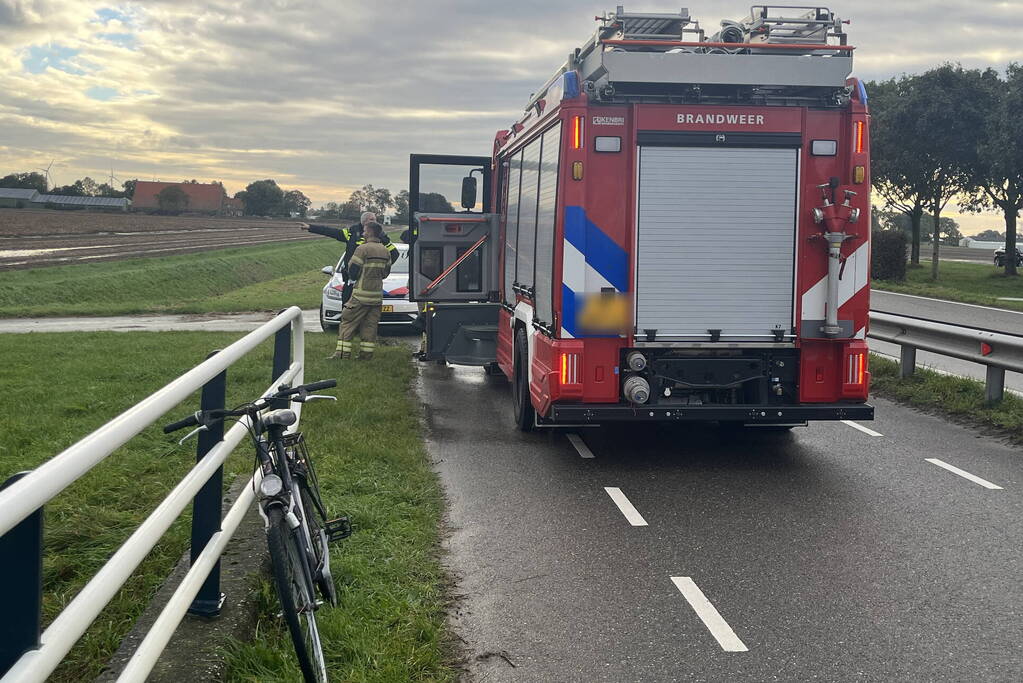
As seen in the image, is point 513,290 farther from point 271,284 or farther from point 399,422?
point 271,284

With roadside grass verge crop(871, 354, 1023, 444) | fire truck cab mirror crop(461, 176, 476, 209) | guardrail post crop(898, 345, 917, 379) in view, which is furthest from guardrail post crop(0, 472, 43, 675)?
guardrail post crop(898, 345, 917, 379)

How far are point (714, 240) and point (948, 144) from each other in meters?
35.5

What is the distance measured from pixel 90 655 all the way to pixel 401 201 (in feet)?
46.0

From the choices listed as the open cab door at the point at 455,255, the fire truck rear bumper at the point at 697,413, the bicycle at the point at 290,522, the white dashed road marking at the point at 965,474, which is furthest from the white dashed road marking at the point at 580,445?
the bicycle at the point at 290,522

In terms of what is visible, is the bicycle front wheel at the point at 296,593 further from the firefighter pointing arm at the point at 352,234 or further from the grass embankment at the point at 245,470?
the firefighter pointing arm at the point at 352,234

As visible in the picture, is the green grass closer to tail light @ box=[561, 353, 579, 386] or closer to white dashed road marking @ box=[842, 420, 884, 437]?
white dashed road marking @ box=[842, 420, 884, 437]

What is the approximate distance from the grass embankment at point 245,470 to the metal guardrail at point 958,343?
18.4 ft

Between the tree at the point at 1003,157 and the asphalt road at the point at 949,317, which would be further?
the tree at the point at 1003,157

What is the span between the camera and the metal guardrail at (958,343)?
10711 mm

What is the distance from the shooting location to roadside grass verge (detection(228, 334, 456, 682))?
4.45 meters

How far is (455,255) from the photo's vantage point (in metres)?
13.1

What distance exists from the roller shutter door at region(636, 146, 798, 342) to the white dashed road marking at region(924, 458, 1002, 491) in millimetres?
1769

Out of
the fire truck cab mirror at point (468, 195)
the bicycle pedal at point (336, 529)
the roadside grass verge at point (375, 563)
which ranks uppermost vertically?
the fire truck cab mirror at point (468, 195)

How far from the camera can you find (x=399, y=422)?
34.3 feet
